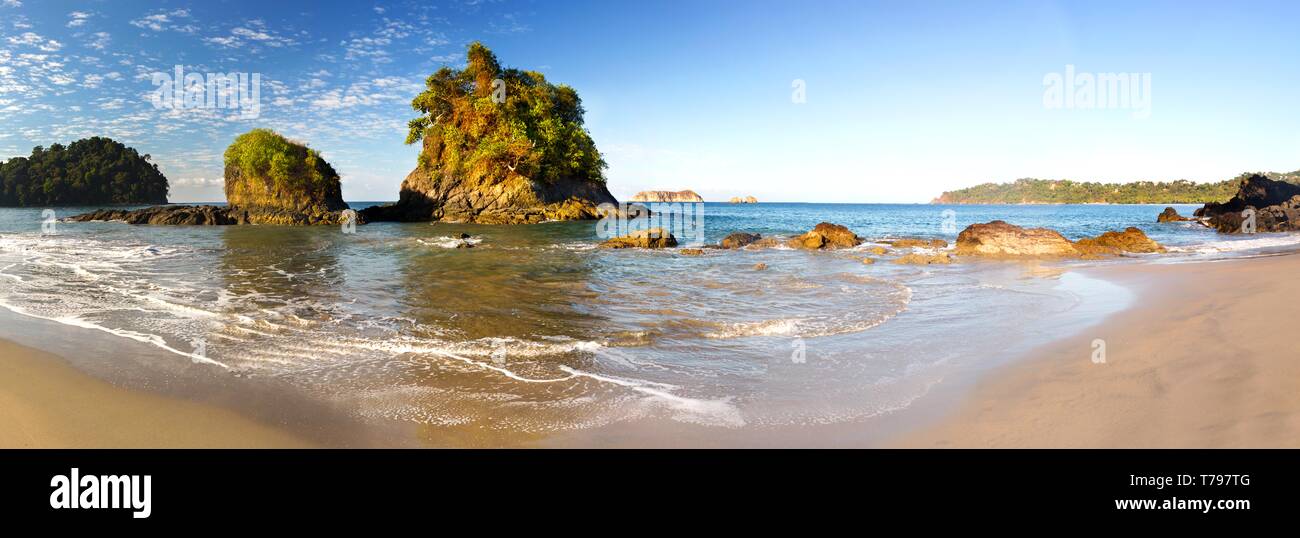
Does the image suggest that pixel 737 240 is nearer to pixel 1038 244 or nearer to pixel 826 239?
pixel 826 239

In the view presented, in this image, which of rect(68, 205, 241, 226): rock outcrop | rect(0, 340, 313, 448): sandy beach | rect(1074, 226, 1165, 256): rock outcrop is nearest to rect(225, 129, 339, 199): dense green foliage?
rect(68, 205, 241, 226): rock outcrop

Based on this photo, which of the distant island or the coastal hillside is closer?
the coastal hillside

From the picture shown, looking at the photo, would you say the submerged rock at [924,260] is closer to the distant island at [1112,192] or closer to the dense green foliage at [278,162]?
the dense green foliage at [278,162]

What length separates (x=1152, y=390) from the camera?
437cm

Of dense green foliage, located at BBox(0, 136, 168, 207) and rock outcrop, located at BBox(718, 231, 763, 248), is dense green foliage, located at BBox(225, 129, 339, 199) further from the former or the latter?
dense green foliage, located at BBox(0, 136, 168, 207)

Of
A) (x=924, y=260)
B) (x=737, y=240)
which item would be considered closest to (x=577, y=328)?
(x=924, y=260)

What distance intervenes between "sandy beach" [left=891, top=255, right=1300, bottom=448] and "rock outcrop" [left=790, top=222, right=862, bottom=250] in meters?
14.8

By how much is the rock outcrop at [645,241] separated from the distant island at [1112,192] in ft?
374

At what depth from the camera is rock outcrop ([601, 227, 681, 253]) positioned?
73.9ft

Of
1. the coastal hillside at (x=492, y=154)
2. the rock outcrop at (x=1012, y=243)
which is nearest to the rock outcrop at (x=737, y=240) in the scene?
the rock outcrop at (x=1012, y=243)
